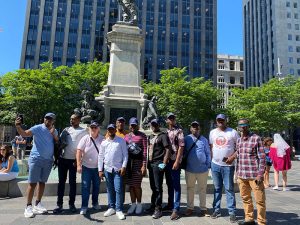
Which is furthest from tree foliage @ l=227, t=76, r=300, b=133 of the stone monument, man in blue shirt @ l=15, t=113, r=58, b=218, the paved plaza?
man in blue shirt @ l=15, t=113, r=58, b=218

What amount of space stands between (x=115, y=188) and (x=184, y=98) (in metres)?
31.4

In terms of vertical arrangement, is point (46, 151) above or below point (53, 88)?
below

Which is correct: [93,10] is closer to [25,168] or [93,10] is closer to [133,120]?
[25,168]

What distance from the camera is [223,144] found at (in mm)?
6141

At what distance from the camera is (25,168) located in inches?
484

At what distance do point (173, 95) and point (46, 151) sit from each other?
1225 inches

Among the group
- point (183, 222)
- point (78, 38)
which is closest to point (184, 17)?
point (78, 38)

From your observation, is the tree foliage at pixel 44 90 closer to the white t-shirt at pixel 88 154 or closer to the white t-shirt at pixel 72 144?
the white t-shirt at pixel 72 144

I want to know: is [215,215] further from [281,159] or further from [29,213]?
[281,159]

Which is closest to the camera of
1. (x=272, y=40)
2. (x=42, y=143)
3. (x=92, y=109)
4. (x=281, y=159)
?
(x=42, y=143)

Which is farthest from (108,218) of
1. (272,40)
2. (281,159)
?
(272,40)

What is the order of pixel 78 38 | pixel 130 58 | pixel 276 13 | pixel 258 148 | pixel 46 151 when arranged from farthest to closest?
pixel 276 13, pixel 78 38, pixel 130 58, pixel 46 151, pixel 258 148

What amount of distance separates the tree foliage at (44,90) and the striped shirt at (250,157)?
32.3 meters

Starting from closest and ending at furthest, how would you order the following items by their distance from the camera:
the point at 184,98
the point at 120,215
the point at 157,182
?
the point at 120,215
the point at 157,182
the point at 184,98
